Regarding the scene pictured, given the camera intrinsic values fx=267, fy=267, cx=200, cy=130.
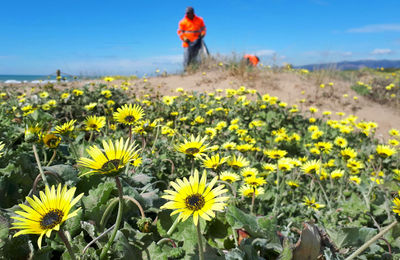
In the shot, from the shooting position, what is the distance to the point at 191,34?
1384 cm

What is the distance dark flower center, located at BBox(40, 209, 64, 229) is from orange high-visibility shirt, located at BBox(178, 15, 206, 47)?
45.5ft

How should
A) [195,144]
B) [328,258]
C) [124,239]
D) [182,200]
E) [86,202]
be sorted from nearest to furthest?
[182,200] → [124,239] → [328,258] → [86,202] → [195,144]

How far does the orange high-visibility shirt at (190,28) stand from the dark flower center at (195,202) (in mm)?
13753

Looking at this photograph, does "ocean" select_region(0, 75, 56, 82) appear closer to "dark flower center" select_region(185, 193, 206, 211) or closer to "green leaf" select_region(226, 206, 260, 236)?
"green leaf" select_region(226, 206, 260, 236)

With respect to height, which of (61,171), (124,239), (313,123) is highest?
(61,171)

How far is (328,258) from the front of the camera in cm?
140

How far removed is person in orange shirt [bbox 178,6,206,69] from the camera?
45.1 ft

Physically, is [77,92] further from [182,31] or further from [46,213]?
[182,31]

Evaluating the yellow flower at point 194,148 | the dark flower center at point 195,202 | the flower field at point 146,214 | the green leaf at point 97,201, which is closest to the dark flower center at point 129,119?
the flower field at point 146,214

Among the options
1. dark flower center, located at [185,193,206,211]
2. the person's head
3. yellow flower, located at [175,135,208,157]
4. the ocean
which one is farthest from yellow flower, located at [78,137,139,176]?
the person's head

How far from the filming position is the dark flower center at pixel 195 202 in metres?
1.06

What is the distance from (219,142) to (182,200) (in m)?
2.89

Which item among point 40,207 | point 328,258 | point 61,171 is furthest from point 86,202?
point 328,258

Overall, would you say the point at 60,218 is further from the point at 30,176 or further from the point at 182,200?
the point at 30,176
